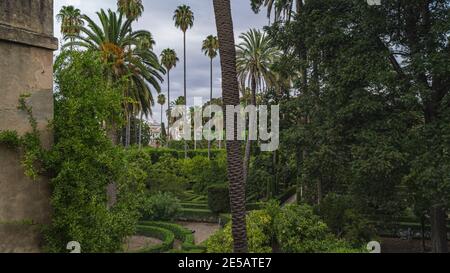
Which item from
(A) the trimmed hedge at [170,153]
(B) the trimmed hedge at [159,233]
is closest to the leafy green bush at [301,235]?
(B) the trimmed hedge at [159,233]

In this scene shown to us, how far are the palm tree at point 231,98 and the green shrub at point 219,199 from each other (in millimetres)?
15866

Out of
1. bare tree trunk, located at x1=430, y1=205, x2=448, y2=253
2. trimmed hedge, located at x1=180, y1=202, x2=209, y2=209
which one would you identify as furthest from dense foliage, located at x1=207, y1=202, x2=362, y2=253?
trimmed hedge, located at x1=180, y1=202, x2=209, y2=209

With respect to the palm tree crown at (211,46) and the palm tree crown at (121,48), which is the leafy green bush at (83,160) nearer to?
the palm tree crown at (121,48)

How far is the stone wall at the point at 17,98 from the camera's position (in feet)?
23.0

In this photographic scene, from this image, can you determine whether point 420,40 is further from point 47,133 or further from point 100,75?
point 47,133

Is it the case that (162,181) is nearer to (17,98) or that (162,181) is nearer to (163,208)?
(163,208)

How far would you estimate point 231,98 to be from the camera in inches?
324

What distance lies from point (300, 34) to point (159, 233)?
11.6 m

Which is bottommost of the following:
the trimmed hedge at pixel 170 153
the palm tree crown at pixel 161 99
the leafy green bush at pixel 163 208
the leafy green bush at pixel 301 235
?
the leafy green bush at pixel 163 208

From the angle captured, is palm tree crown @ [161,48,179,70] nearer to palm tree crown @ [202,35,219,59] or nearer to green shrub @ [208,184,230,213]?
palm tree crown @ [202,35,219,59]

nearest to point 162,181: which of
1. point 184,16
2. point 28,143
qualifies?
point 28,143

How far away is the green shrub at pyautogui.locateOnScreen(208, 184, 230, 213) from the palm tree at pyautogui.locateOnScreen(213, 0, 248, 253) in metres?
15.9

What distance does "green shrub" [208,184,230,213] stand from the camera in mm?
24141

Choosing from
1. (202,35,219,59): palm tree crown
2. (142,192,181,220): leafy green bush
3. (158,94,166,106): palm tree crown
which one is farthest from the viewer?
(158,94,166,106): palm tree crown
